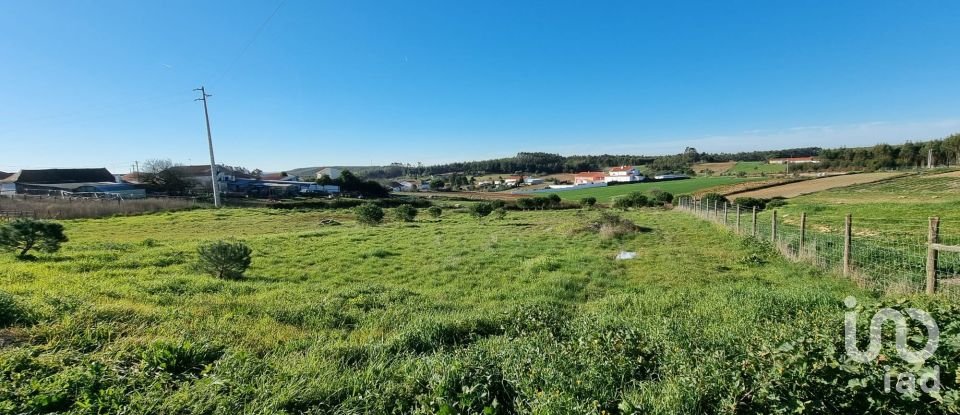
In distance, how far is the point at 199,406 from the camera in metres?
2.74

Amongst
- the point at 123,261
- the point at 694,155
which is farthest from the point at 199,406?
the point at 694,155

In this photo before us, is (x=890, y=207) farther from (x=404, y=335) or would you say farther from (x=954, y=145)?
(x=954, y=145)

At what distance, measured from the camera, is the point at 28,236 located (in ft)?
33.2

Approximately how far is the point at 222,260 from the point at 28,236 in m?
5.84

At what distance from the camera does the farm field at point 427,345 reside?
2752 millimetres

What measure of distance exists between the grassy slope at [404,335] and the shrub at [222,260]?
563mm

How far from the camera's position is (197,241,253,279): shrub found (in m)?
9.09

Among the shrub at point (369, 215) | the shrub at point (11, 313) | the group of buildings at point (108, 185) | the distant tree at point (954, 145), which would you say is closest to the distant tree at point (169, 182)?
the group of buildings at point (108, 185)

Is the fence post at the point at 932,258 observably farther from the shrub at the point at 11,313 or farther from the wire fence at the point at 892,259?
the shrub at the point at 11,313

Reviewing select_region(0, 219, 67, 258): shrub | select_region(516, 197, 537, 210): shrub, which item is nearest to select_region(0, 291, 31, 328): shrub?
select_region(0, 219, 67, 258): shrub

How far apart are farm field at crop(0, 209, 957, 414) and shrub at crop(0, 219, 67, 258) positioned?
1794 millimetres

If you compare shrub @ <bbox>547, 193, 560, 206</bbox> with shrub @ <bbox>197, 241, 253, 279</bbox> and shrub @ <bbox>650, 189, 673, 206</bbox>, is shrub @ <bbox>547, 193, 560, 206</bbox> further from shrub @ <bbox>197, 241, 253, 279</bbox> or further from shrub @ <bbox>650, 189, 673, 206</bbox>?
shrub @ <bbox>197, 241, 253, 279</bbox>

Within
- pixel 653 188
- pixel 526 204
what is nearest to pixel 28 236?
pixel 526 204

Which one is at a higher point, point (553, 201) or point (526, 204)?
point (553, 201)
